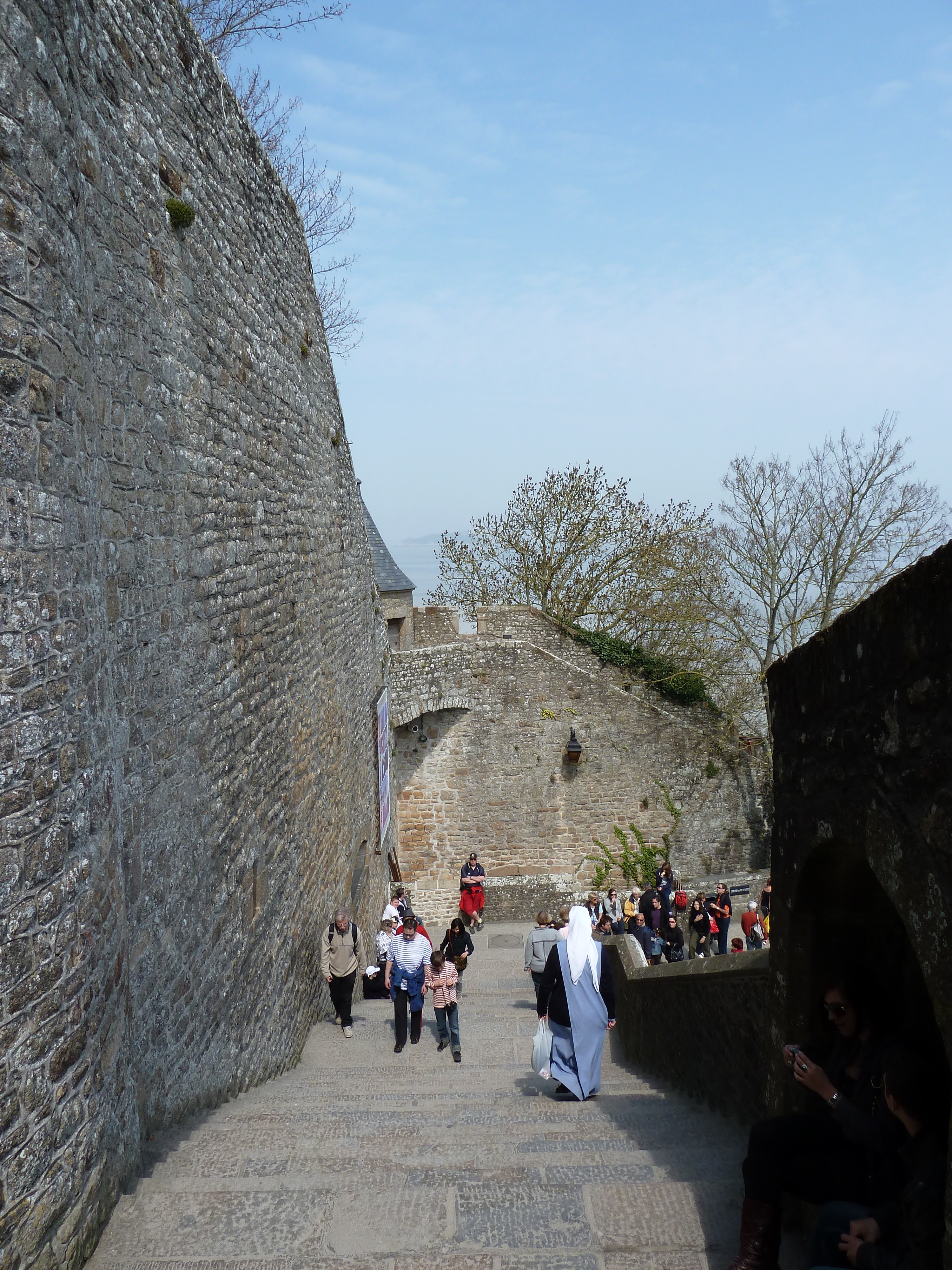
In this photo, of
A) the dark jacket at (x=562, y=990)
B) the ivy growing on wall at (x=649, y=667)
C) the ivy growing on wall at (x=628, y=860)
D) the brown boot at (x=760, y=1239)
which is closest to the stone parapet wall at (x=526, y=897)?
the ivy growing on wall at (x=628, y=860)

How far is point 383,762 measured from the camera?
13.0m

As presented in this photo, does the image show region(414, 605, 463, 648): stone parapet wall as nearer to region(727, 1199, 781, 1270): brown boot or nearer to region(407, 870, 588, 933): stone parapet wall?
region(407, 870, 588, 933): stone parapet wall

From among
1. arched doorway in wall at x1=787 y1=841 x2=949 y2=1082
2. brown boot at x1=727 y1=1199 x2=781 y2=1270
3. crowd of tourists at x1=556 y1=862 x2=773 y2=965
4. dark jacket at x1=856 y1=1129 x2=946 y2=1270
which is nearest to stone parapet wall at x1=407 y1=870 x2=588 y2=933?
crowd of tourists at x1=556 y1=862 x2=773 y2=965

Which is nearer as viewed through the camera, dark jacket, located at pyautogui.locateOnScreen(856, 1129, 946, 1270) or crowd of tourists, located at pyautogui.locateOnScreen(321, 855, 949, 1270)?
dark jacket, located at pyautogui.locateOnScreen(856, 1129, 946, 1270)

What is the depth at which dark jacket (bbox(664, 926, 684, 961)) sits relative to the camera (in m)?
11.7

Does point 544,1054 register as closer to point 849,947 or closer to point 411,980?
point 411,980

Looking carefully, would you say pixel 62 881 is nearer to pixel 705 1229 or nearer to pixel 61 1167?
pixel 61 1167

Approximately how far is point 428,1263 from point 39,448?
108 inches

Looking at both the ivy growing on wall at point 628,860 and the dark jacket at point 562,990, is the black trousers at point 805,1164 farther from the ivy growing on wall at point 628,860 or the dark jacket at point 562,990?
the ivy growing on wall at point 628,860

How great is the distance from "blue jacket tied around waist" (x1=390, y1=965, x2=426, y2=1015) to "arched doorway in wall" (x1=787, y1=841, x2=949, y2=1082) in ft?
13.8

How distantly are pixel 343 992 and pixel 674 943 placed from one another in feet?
18.1

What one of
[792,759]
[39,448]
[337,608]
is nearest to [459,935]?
[337,608]

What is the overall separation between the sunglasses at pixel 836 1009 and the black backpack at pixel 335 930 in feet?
17.2

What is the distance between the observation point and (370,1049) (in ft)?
23.9
